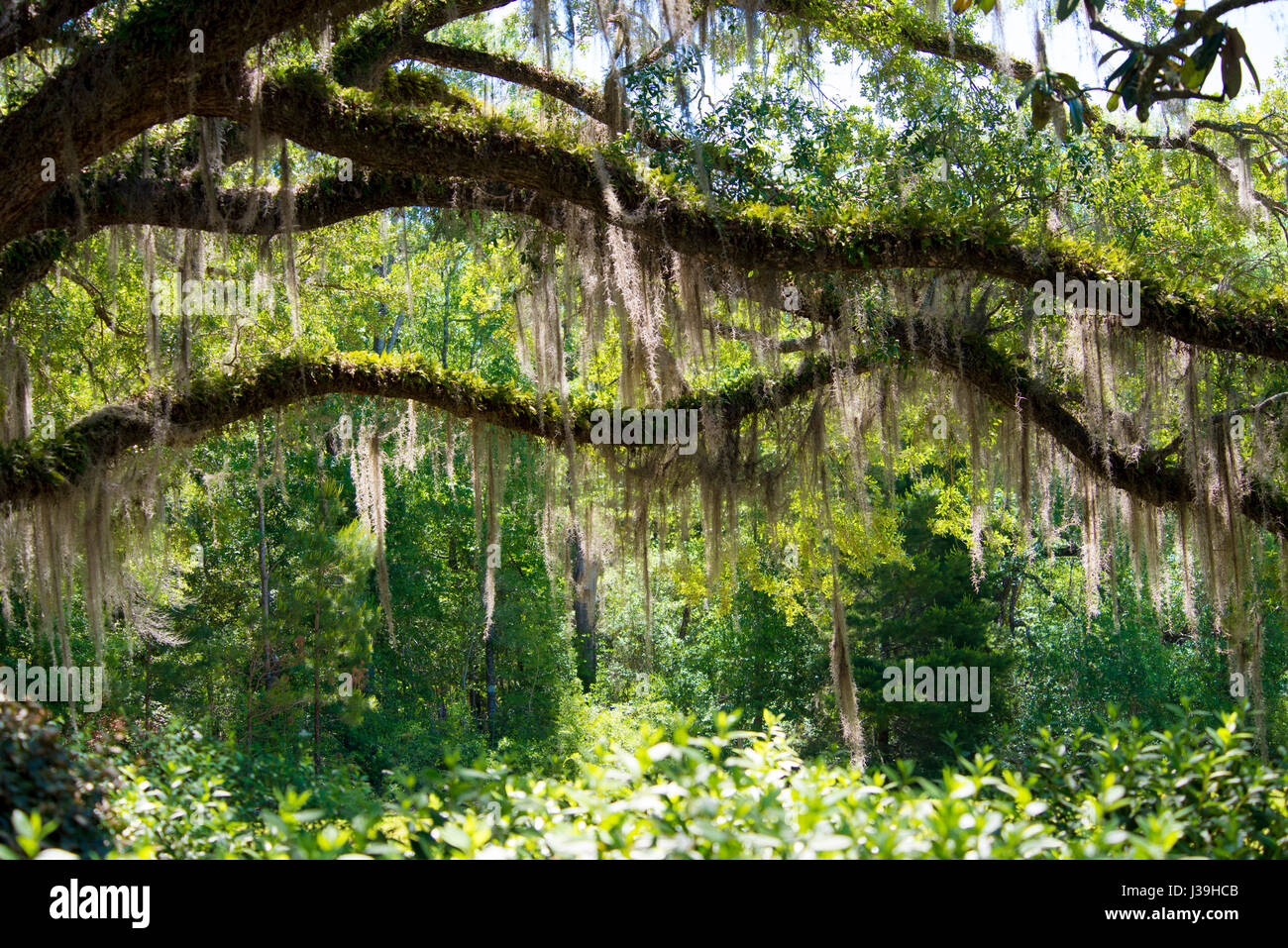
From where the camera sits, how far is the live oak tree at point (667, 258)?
532 centimetres

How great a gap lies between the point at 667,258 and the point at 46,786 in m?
4.31

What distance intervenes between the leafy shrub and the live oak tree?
305 cm

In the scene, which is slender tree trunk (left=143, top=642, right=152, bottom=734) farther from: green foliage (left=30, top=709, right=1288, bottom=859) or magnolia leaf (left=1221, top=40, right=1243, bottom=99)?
magnolia leaf (left=1221, top=40, right=1243, bottom=99)

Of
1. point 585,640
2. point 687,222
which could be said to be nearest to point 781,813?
point 687,222

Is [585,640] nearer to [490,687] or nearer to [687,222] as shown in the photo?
[490,687]

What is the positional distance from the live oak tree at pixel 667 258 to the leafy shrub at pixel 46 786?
305 cm

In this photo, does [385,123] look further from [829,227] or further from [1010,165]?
[1010,165]

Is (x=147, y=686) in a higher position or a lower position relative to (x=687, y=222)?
lower

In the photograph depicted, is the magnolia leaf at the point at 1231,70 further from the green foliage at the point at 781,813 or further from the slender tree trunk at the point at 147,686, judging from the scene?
the slender tree trunk at the point at 147,686

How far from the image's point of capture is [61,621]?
642 cm

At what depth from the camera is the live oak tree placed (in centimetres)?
532

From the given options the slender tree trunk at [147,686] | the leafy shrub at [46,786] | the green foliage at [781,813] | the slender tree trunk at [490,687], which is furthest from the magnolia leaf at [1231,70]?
the slender tree trunk at [490,687]

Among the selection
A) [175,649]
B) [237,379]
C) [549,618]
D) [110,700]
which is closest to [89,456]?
[237,379]

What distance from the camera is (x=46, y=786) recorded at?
2.74 meters
